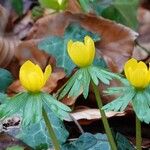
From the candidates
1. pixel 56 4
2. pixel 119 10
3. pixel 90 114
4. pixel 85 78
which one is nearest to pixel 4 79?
pixel 90 114

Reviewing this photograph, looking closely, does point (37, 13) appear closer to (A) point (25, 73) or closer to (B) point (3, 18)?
(B) point (3, 18)

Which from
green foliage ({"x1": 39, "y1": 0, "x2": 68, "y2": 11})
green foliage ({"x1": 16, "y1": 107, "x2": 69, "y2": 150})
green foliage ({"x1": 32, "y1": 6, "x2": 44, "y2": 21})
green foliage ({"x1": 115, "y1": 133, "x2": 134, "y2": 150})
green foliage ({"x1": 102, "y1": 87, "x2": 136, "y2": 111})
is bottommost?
green foliage ({"x1": 115, "y1": 133, "x2": 134, "y2": 150})

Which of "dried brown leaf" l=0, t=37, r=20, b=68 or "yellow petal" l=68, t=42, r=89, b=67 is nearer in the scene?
"yellow petal" l=68, t=42, r=89, b=67

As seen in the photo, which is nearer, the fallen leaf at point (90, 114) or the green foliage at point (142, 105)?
the green foliage at point (142, 105)

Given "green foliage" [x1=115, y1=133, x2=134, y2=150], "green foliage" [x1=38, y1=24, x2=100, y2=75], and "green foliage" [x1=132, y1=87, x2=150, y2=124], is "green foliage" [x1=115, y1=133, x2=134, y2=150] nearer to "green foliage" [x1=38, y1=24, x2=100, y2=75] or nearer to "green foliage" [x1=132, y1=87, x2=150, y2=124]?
"green foliage" [x1=132, y1=87, x2=150, y2=124]

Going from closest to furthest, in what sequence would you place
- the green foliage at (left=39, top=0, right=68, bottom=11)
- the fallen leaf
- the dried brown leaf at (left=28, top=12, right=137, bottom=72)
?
the fallen leaf
the dried brown leaf at (left=28, top=12, right=137, bottom=72)
the green foliage at (left=39, top=0, right=68, bottom=11)

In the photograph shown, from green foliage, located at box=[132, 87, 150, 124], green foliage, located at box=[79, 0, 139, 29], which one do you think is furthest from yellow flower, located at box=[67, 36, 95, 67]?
green foliage, located at box=[79, 0, 139, 29]

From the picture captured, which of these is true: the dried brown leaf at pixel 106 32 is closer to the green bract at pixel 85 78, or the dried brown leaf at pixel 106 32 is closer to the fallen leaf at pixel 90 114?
the fallen leaf at pixel 90 114

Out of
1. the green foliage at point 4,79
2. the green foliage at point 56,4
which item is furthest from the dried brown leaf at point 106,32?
the green foliage at point 4,79
